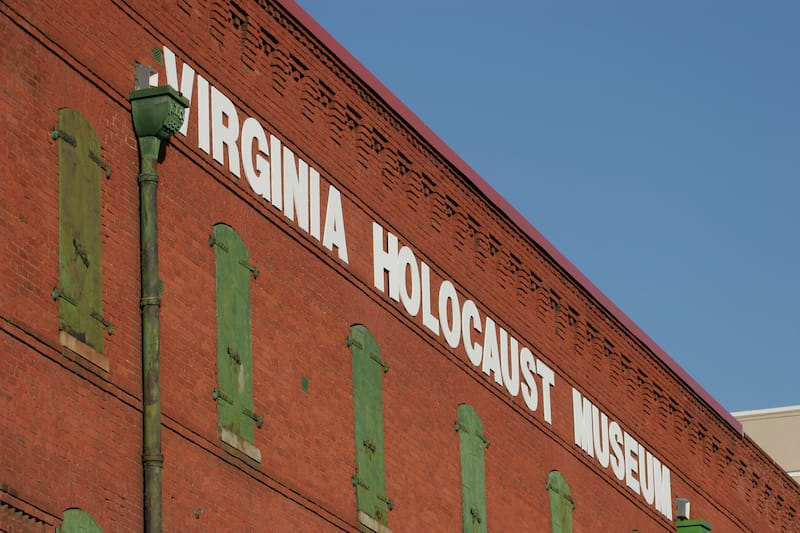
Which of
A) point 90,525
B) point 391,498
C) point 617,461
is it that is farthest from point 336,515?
point 617,461

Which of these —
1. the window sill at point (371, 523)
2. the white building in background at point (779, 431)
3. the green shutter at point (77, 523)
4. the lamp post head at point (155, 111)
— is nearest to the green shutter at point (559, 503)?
the window sill at point (371, 523)

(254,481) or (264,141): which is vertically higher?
(264,141)

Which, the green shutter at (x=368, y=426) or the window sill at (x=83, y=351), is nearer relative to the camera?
the window sill at (x=83, y=351)

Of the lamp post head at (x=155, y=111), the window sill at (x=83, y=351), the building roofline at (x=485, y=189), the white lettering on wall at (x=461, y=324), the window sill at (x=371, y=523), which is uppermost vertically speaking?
the building roofline at (x=485, y=189)

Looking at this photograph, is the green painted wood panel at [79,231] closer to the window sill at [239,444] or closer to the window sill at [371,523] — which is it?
the window sill at [239,444]

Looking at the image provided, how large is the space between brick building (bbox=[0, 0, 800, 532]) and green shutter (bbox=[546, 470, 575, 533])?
5cm

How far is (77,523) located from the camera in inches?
729

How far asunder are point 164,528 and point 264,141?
542 cm

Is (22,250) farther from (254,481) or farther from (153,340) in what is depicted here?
(254,481)

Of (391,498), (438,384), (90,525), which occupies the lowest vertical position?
(90,525)

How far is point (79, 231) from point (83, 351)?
1192 mm

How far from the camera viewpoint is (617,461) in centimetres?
3344

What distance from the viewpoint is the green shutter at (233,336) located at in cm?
2159

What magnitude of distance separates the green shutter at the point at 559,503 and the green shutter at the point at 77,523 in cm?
1262
